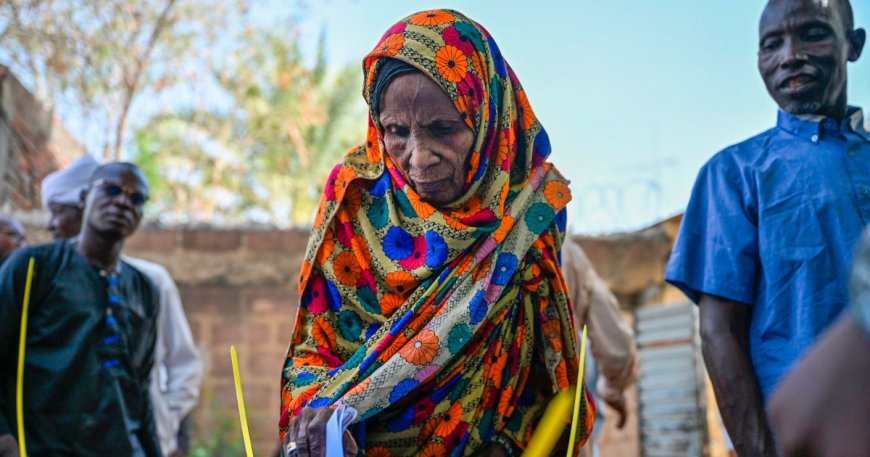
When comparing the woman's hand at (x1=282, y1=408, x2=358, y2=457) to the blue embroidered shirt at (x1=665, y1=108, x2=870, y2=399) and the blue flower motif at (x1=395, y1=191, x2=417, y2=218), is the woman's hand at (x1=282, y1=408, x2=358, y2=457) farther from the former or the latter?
the blue embroidered shirt at (x1=665, y1=108, x2=870, y2=399)

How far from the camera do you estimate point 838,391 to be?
984mm

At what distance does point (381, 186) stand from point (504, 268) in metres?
0.41

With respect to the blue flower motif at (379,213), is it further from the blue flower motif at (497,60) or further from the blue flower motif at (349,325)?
the blue flower motif at (497,60)

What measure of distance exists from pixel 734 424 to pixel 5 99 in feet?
25.5

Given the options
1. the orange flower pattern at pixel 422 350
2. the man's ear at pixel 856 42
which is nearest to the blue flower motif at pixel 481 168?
the orange flower pattern at pixel 422 350

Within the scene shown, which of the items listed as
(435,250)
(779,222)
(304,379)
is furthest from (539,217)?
(304,379)

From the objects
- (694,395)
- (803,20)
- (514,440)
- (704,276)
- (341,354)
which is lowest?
(694,395)

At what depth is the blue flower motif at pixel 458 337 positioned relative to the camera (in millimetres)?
2371

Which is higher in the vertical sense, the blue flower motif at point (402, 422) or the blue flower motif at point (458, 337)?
the blue flower motif at point (458, 337)

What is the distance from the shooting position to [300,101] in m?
20.0

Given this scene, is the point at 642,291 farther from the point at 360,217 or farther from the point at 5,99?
the point at 5,99

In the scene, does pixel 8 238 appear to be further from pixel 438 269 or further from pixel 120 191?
pixel 438 269

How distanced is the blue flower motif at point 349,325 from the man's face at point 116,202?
1.83m

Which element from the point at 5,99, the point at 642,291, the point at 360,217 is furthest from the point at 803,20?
the point at 5,99
